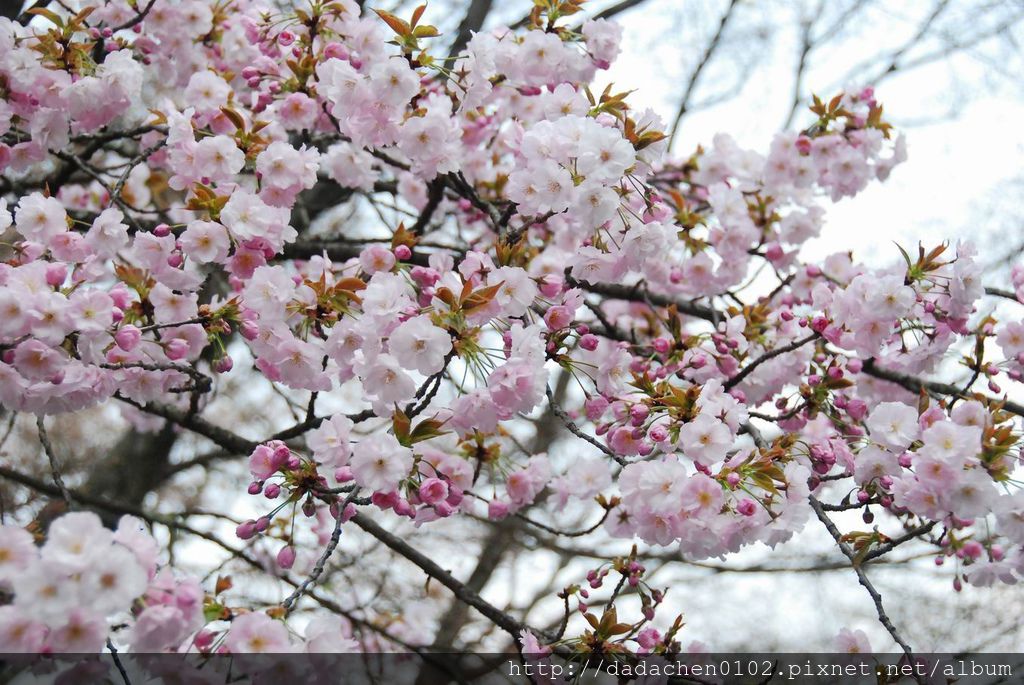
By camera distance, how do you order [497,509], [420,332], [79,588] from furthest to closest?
[497,509], [420,332], [79,588]

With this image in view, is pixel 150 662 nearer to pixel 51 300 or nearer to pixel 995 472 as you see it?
pixel 51 300

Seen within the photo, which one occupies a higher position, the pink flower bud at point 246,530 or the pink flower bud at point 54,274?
the pink flower bud at point 54,274

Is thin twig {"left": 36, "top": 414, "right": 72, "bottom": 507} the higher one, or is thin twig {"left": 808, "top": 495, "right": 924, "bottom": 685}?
thin twig {"left": 36, "top": 414, "right": 72, "bottom": 507}

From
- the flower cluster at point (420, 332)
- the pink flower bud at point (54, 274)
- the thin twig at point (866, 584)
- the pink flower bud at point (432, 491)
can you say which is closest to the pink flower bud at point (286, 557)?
the flower cluster at point (420, 332)

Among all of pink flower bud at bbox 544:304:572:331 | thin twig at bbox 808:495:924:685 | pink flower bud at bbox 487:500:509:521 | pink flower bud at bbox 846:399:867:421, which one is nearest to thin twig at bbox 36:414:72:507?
pink flower bud at bbox 487:500:509:521

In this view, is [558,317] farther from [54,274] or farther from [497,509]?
[54,274]

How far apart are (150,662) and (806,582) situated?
20.0 feet

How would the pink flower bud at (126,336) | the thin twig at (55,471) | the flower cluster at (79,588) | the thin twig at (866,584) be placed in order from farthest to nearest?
1. the thin twig at (55,471)
2. the pink flower bud at (126,336)
3. the thin twig at (866,584)
4. the flower cluster at (79,588)

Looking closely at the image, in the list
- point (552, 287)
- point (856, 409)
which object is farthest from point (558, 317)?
point (856, 409)

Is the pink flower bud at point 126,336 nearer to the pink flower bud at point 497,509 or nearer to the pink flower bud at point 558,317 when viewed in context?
the pink flower bud at point 558,317

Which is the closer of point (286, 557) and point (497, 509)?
point (286, 557)

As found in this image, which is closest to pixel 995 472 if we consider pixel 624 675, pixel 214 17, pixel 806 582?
pixel 624 675

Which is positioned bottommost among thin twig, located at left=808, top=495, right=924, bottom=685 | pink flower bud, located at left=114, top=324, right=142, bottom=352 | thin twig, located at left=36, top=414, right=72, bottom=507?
thin twig, located at left=808, top=495, right=924, bottom=685

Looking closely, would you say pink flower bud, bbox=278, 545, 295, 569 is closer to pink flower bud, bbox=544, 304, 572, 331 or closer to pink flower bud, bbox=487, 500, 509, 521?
pink flower bud, bbox=487, 500, 509, 521
